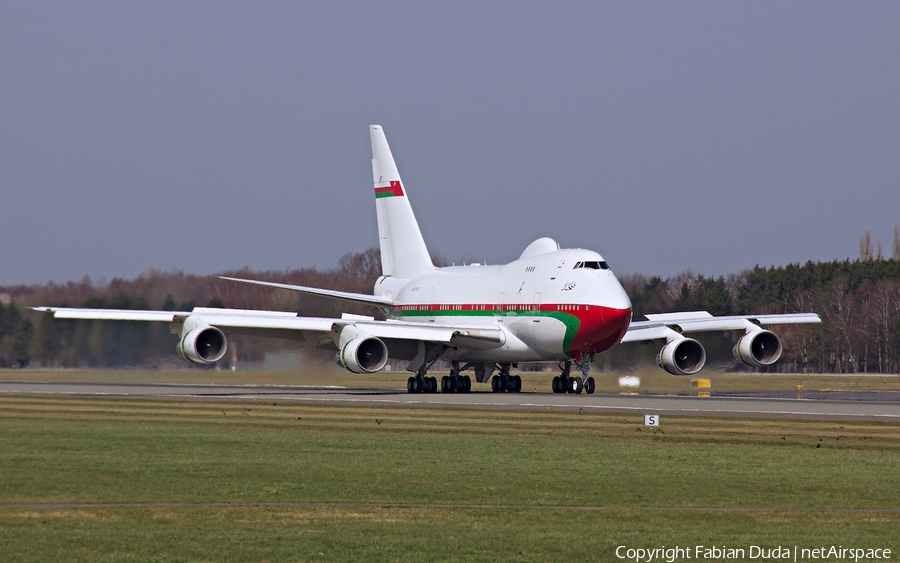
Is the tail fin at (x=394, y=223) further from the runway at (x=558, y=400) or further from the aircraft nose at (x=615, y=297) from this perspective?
the aircraft nose at (x=615, y=297)

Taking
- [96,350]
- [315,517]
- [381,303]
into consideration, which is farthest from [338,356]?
[315,517]

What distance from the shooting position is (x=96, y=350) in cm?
4466

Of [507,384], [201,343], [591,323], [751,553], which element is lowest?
[751,553]

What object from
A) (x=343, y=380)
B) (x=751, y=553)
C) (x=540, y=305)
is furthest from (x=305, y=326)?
(x=751, y=553)

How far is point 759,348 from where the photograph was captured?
39.0 metres

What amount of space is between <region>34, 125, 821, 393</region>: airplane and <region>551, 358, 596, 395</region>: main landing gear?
0.03 m

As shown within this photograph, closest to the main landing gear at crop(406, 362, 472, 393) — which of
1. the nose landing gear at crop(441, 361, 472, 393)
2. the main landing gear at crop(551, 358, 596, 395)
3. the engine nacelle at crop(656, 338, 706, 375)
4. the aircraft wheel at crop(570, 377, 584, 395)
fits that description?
the nose landing gear at crop(441, 361, 472, 393)

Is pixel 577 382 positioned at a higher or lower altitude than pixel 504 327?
lower

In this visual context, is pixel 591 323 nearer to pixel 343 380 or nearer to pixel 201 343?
pixel 343 380

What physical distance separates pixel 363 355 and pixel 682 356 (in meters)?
10.9

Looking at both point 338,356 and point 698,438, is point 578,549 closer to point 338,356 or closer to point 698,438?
point 698,438

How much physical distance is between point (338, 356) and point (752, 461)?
67.6ft

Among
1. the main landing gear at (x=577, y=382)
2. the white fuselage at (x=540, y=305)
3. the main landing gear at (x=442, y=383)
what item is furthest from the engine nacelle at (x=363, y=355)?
the main landing gear at (x=577, y=382)

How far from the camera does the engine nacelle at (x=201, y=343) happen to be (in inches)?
1458
